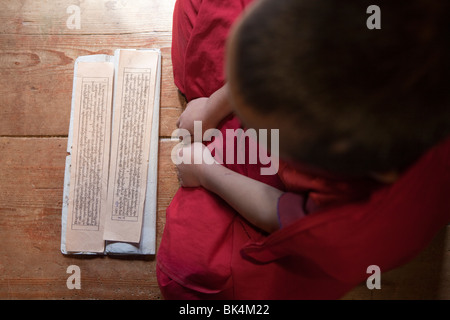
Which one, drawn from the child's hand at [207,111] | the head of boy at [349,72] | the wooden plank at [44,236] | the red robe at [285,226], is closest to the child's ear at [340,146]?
the head of boy at [349,72]

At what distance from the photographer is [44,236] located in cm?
73

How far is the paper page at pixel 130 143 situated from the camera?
0.71m

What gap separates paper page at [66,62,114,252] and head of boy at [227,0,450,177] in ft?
1.69

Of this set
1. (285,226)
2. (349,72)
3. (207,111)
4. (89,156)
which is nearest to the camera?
(349,72)

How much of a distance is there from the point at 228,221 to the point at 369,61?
392 millimetres

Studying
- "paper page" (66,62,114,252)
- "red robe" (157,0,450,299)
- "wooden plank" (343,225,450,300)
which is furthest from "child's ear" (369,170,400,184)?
"paper page" (66,62,114,252)

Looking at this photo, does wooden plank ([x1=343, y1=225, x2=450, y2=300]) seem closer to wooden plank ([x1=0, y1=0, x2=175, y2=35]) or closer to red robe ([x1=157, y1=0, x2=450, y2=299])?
red robe ([x1=157, y1=0, x2=450, y2=299])

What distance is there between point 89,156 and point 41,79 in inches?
8.3

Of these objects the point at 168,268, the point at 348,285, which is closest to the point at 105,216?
the point at 168,268

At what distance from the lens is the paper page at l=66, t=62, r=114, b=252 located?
28.5 inches

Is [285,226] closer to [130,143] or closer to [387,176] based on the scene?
[387,176]

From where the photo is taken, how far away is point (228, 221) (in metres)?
0.60

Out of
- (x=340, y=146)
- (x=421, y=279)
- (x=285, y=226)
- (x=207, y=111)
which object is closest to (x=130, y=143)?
(x=207, y=111)

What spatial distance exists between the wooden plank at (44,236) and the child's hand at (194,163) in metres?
0.08
